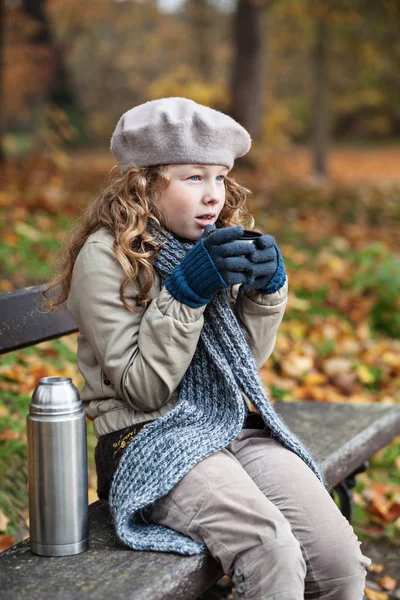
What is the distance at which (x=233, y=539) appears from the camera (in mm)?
2037

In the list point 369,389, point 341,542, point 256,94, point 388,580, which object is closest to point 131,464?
point 341,542

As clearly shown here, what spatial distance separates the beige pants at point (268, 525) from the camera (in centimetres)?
199

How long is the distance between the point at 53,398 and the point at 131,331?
332 millimetres

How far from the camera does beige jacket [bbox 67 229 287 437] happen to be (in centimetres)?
219

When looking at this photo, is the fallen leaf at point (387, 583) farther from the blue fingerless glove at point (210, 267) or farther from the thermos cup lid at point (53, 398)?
the thermos cup lid at point (53, 398)

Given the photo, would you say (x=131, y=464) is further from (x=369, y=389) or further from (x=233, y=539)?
(x=369, y=389)

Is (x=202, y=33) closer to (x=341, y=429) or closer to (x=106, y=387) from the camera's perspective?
(x=341, y=429)

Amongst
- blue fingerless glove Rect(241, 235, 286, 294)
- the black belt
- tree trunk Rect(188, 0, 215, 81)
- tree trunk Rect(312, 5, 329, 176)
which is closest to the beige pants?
the black belt

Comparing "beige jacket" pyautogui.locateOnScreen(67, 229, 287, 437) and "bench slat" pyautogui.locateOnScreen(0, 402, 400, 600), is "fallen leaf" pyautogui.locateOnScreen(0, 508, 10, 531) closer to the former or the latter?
"bench slat" pyautogui.locateOnScreen(0, 402, 400, 600)

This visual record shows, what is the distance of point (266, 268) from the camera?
7.50 ft

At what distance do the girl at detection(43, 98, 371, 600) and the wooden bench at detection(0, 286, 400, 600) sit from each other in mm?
58

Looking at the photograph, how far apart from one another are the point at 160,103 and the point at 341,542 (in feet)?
4.16

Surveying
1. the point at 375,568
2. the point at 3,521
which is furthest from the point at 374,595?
the point at 3,521

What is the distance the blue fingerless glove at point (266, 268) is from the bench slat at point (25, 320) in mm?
783
